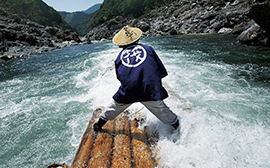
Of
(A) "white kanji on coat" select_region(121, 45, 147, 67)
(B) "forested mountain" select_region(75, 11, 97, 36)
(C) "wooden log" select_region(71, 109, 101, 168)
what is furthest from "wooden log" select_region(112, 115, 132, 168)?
(B) "forested mountain" select_region(75, 11, 97, 36)

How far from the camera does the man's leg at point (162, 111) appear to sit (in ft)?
5.28

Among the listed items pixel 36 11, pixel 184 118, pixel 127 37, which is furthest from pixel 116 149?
pixel 36 11

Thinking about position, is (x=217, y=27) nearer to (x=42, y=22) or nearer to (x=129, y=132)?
(x=129, y=132)

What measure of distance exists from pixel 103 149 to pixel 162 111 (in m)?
0.88

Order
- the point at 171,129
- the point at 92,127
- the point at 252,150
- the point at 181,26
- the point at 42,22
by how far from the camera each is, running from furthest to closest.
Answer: the point at 42,22, the point at 181,26, the point at 92,127, the point at 171,129, the point at 252,150

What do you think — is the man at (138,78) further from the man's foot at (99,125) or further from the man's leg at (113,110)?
the man's foot at (99,125)

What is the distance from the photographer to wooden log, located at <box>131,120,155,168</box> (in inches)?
57.8

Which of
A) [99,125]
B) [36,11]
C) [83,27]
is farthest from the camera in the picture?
[83,27]

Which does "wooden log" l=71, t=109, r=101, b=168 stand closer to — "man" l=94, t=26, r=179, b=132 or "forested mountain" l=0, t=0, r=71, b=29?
"man" l=94, t=26, r=179, b=132

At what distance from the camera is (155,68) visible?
156cm

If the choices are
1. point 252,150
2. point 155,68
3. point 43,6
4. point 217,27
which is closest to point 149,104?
point 155,68

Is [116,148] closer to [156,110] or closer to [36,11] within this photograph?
[156,110]

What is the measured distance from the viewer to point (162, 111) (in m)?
1.67

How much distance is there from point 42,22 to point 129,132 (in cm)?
7485
